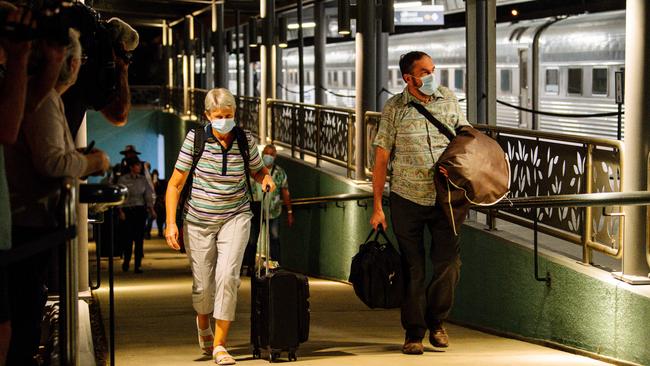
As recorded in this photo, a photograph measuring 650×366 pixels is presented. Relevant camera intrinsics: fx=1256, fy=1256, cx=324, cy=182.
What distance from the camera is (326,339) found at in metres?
9.51

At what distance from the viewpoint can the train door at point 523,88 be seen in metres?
25.2

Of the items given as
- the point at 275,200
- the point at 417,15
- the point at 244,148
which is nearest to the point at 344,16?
the point at 275,200

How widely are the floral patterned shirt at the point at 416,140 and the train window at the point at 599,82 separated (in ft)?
48.3

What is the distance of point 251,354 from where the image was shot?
852cm

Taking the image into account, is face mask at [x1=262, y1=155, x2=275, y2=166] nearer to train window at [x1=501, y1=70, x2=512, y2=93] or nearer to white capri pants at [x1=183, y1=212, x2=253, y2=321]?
train window at [x1=501, y1=70, x2=512, y2=93]

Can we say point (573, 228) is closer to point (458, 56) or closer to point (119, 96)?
point (119, 96)

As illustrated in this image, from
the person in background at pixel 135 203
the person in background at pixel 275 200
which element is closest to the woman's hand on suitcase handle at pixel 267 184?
the person in background at pixel 275 200

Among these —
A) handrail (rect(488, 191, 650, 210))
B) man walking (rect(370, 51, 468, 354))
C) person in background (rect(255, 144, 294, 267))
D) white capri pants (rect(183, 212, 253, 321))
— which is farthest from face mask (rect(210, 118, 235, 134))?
person in background (rect(255, 144, 294, 267))

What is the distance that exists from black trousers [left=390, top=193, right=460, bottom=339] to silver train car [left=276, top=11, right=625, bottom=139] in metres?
13.7

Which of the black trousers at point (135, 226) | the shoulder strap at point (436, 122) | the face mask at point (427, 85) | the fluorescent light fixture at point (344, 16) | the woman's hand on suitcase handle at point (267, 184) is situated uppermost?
the fluorescent light fixture at point (344, 16)

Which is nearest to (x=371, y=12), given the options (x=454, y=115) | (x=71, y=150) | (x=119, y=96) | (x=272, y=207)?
(x=272, y=207)

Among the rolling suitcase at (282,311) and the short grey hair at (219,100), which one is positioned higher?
the short grey hair at (219,100)

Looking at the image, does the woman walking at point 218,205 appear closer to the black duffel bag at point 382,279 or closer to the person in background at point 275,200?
the black duffel bag at point 382,279

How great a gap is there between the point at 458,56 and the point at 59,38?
2340cm
